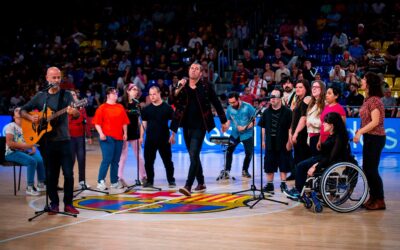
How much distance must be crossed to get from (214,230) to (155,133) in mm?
3860

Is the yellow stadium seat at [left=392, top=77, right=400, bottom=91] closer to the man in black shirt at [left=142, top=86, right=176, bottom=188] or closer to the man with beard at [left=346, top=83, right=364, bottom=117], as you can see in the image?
the man with beard at [left=346, top=83, right=364, bottom=117]

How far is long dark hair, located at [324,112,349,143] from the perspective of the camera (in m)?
9.28

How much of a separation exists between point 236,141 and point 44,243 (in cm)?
651

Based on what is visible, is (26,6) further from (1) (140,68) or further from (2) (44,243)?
(2) (44,243)

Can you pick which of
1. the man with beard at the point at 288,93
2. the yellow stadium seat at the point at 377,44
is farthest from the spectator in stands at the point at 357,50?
the man with beard at the point at 288,93

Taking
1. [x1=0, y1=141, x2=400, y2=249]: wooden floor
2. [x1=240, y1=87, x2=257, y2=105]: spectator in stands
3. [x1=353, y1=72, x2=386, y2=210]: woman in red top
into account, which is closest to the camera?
[x1=0, y1=141, x2=400, y2=249]: wooden floor

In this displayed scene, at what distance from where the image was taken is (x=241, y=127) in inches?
516

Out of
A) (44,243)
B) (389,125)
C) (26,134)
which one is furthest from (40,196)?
(389,125)

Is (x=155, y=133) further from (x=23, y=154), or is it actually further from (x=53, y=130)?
(x=53, y=130)

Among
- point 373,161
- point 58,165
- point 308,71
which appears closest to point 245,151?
point 373,161

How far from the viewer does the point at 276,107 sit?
36.4 feet

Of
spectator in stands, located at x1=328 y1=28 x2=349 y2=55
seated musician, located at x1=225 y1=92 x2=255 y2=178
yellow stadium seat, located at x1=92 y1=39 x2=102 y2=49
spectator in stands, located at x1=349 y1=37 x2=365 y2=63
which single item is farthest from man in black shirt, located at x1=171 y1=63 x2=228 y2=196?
yellow stadium seat, located at x1=92 y1=39 x2=102 y2=49

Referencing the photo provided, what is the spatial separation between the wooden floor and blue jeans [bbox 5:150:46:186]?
0.98m

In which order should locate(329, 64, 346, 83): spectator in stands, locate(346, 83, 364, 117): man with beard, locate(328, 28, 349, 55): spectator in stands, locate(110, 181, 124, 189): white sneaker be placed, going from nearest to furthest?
locate(110, 181, 124, 189): white sneaker → locate(346, 83, 364, 117): man with beard → locate(329, 64, 346, 83): spectator in stands → locate(328, 28, 349, 55): spectator in stands
